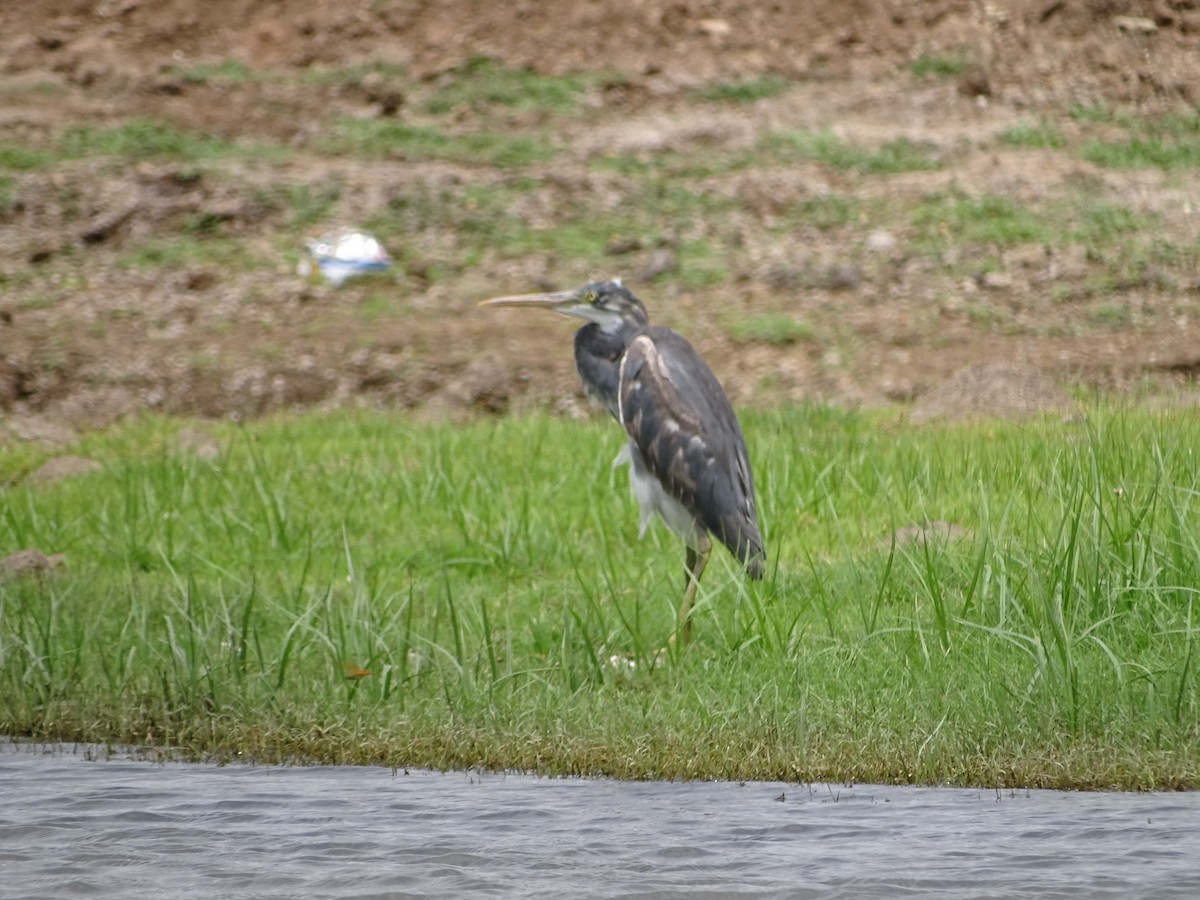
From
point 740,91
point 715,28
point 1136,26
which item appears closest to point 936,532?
point 740,91

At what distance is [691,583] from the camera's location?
20.5 ft

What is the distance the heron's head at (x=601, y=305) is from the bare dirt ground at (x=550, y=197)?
466 cm

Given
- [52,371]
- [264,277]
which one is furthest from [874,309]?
[52,371]

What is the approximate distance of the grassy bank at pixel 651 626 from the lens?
5223 millimetres

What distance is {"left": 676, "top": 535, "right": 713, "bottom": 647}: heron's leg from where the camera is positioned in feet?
19.9

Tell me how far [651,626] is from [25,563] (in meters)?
2.72

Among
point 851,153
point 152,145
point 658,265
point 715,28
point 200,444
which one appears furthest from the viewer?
point 715,28

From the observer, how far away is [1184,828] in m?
4.49

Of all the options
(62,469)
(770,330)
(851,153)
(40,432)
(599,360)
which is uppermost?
(599,360)

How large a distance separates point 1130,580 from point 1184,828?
1.48 metres

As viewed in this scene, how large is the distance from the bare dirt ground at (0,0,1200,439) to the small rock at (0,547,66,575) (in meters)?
3.60

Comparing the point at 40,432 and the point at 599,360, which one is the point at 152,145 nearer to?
the point at 40,432

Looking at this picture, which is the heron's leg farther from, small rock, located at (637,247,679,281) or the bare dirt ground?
small rock, located at (637,247,679,281)

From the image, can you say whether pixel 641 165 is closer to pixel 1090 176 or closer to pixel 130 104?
pixel 1090 176
